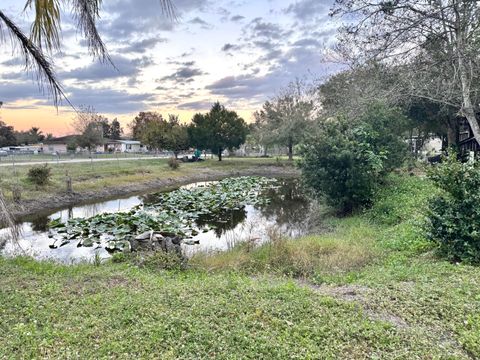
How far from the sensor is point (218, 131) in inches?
1587

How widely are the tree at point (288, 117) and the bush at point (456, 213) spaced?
29445 millimetres

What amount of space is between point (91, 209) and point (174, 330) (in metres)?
14.7

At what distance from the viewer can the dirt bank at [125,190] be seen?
15938mm

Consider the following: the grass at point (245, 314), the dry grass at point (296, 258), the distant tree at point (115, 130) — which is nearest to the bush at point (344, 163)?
the dry grass at point (296, 258)

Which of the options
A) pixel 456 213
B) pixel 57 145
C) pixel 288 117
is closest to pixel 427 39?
pixel 456 213

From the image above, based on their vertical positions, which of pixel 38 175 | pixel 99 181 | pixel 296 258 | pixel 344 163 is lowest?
pixel 296 258

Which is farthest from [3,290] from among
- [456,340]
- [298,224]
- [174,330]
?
[298,224]

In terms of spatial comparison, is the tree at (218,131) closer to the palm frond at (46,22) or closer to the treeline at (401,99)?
the treeline at (401,99)

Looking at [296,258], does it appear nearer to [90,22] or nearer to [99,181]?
[90,22]

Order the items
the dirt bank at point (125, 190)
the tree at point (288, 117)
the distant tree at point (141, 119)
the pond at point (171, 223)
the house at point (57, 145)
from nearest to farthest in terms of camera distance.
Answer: the pond at point (171, 223), the dirt bank at point (125, 190), the tree at point (288, 117), the house at point (57, 145), the distant tree at point (141, 119)

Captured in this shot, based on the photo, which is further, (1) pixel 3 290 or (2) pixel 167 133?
(2) pixel 167 133

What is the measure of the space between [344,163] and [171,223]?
6739 millimetres

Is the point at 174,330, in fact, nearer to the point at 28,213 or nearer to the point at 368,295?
the point at 368,295

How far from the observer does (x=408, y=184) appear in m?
14.4
